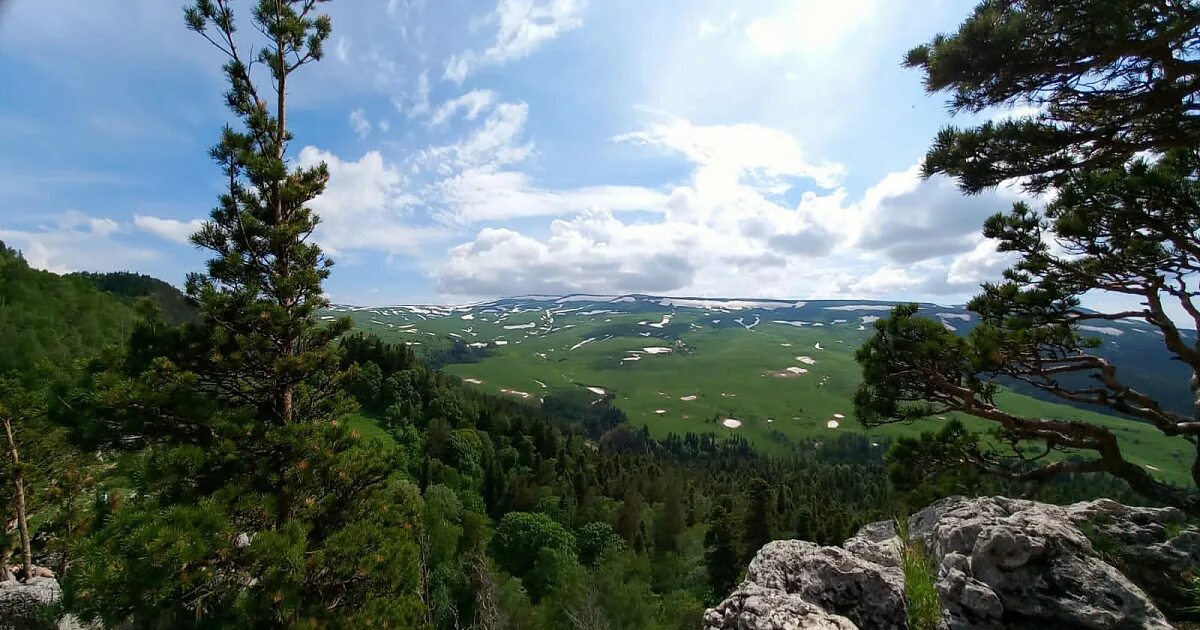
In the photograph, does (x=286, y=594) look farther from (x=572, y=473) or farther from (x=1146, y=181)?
(x=572, y=473)

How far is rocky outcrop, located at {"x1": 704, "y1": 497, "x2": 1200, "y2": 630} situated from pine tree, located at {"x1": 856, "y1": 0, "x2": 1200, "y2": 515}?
3249 mm

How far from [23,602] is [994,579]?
30.8m

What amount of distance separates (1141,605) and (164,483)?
16.8 metres

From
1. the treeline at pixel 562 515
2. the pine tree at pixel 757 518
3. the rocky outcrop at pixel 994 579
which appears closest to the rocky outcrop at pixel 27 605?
the treeline at pixel 562 515

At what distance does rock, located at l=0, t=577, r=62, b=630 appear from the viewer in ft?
57.6

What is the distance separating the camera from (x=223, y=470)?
9992mm

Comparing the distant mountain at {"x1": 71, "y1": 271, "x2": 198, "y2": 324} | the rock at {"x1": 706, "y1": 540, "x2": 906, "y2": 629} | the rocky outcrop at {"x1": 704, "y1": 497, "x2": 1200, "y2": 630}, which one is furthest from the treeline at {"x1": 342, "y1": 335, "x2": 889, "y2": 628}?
the distant mountain at {"x1": 71, "y1": 271, "x2": 198, "y2": 324}

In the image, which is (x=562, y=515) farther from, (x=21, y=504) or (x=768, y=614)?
(x=768, y=614)

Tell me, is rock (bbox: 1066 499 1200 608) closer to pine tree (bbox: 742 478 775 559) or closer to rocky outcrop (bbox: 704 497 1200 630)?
rocky outcrop (bbox: 704 497 1200 630)

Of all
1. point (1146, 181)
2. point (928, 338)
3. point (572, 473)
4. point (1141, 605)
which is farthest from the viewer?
point (572, 473)

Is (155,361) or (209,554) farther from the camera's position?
(155,361)

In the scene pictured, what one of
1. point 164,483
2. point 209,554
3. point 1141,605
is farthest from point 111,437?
point 1141,605

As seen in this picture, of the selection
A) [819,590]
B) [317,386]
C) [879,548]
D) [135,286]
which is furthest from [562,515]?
[135,286]

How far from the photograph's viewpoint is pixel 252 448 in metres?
10.3
